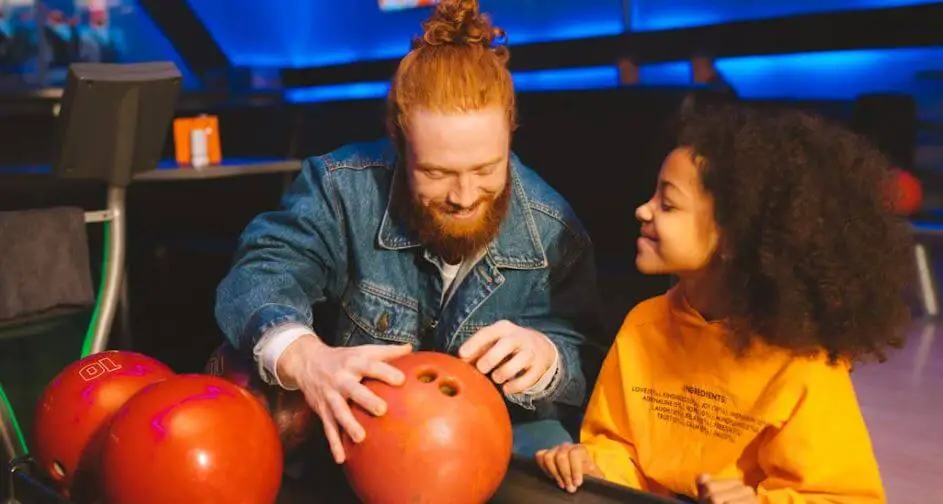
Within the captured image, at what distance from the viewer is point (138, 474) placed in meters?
1.28

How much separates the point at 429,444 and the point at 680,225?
21.8 inches

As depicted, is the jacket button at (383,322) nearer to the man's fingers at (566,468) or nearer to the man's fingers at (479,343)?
the man's fingers at (479,343)

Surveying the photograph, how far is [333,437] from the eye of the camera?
135 centimetres

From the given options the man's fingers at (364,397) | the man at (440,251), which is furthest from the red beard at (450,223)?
the man's fingers at (364,397)

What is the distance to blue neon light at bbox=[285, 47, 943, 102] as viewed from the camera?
5.25 meters

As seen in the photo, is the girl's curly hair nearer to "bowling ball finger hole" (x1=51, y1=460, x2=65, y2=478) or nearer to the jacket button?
the jacket button

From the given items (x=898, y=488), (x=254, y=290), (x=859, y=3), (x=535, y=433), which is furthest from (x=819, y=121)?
(x=859, y=3)

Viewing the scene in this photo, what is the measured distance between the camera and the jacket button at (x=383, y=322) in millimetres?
1944

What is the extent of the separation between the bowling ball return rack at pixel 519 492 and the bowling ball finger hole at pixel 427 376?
A: 235 mm

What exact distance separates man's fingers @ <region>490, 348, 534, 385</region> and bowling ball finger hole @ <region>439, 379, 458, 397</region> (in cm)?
17

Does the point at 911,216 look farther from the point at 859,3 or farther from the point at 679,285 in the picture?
the point at 679,285

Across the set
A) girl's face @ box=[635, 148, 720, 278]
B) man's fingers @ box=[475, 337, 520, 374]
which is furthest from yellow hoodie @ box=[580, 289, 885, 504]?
man's fingers @ box=[475, 337, 520, 374]

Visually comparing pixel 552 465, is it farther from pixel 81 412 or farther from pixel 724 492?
pixel 81 412

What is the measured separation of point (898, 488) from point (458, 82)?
1.75 meters
